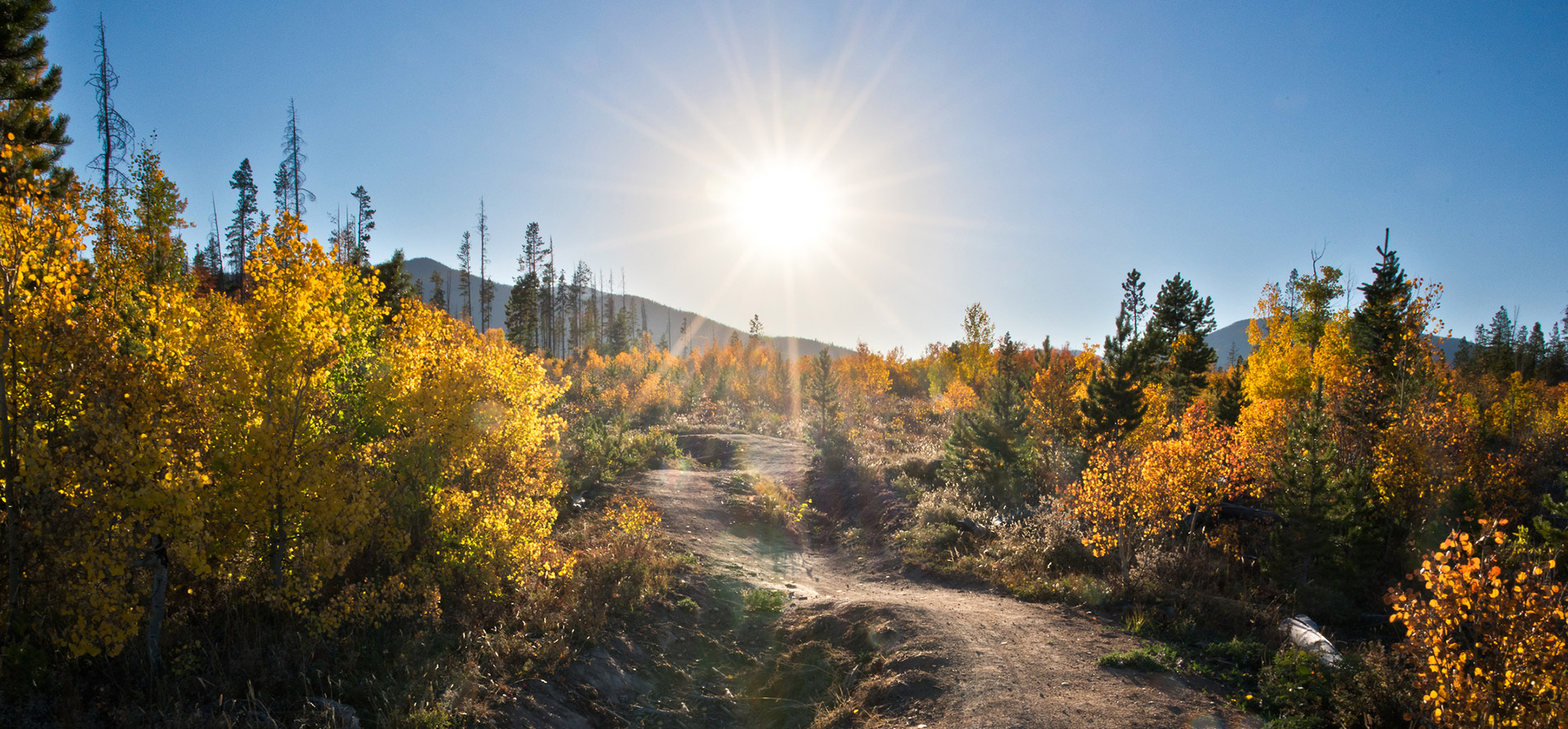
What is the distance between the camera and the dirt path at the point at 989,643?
25.0ft

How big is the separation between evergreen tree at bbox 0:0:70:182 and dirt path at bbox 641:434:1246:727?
559 inches

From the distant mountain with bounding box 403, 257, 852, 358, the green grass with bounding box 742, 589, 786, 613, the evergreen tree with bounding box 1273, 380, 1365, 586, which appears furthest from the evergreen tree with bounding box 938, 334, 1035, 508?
the distant mountain with bounding box 403, 257, 852, 358

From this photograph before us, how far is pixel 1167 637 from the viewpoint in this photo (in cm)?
1027

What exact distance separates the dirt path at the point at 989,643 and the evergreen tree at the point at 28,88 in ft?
46.6

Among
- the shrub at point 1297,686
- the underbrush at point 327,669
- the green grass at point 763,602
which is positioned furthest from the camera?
the green grass at point 763,602

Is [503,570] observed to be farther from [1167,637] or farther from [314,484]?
[1167,637]

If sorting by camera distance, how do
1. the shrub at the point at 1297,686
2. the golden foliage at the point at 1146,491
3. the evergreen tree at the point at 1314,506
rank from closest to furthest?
1. the shrub at the point at 1297,686
2. the golden foliage at the point at 1146,491
3. the evergreen tree at the point at 1314,506

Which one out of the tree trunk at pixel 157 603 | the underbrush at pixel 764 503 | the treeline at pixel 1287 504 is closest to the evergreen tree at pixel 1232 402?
the treeline at pixel 1287 504

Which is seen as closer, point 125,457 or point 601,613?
point 125,457

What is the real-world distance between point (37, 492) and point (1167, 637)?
14621mm

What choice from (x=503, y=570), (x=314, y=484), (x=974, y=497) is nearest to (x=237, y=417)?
(x=314, y=484)

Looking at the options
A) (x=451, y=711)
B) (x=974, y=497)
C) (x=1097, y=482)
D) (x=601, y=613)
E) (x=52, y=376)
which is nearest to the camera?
(x=52, y=376)

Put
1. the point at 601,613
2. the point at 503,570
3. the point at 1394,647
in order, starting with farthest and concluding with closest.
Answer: the point at 601,613
the point at 503,570
the point at 1394,647

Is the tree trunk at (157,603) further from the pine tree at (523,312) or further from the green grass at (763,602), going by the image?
the pine tree at (523,312)
